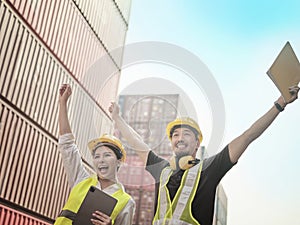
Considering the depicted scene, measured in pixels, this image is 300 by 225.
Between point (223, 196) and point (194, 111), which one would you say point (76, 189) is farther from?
point (223, 196)

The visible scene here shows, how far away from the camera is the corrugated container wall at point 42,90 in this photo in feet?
48.0

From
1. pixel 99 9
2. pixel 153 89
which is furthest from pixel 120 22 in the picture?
pixel 153 89

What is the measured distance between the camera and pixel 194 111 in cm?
433

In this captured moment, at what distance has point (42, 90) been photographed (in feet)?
56.6

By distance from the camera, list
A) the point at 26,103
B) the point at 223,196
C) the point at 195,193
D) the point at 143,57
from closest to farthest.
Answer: the point at 195,193, the point at 143,57, the point at 26,103, the point at 223,196

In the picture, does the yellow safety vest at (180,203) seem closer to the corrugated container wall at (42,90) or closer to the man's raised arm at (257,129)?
the man's raised arm at (257,129)

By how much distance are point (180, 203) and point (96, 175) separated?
93cm

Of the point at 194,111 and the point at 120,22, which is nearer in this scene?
the point at 194,111

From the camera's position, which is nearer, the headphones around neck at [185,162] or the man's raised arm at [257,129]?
the man's raised arm at [257,129]

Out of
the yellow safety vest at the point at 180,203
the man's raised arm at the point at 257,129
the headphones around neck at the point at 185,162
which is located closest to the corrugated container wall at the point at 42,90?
the headphones around neck at the point at 185,162

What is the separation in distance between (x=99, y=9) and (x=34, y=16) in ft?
21.0

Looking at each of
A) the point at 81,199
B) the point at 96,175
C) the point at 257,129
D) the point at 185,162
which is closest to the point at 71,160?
the point at 96,175

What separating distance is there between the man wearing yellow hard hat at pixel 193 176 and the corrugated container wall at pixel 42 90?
11145 millimetres

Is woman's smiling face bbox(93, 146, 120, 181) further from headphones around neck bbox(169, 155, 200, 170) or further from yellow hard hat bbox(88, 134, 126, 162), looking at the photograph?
headphones around neck bbox(169, 155, 200, 170)
